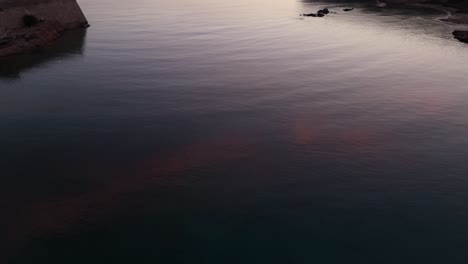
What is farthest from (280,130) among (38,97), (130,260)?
(38,97)

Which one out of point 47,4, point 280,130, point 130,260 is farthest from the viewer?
point 47,4

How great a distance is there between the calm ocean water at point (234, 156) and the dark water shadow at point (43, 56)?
492 mm

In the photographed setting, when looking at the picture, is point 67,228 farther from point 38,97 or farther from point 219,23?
point 219,23

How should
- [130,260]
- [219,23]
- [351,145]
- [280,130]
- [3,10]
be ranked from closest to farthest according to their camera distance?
[130,260]
[351,145]
[280,130]
[3,10]
[219,23]

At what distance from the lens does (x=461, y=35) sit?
86.1 m

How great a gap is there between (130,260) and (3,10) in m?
70.7

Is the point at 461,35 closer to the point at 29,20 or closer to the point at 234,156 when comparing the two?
the point at 234,156

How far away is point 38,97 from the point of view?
2052 inches

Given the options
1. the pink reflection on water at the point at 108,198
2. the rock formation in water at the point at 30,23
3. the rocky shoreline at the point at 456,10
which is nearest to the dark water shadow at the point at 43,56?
the rock formation in water at the point at 30,23

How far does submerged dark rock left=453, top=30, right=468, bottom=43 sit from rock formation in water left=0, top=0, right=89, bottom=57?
83794mm

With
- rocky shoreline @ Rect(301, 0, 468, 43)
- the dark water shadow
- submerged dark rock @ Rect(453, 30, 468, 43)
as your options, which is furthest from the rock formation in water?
submerged dark rock @ Rect(453, 30, 468, 43)

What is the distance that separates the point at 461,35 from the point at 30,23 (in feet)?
290

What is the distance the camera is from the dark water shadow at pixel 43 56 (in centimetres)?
6419

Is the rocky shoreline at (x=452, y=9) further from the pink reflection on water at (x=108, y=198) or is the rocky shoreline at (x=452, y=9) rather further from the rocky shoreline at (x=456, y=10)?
the pink reflection on water at (x=108, y=198)
